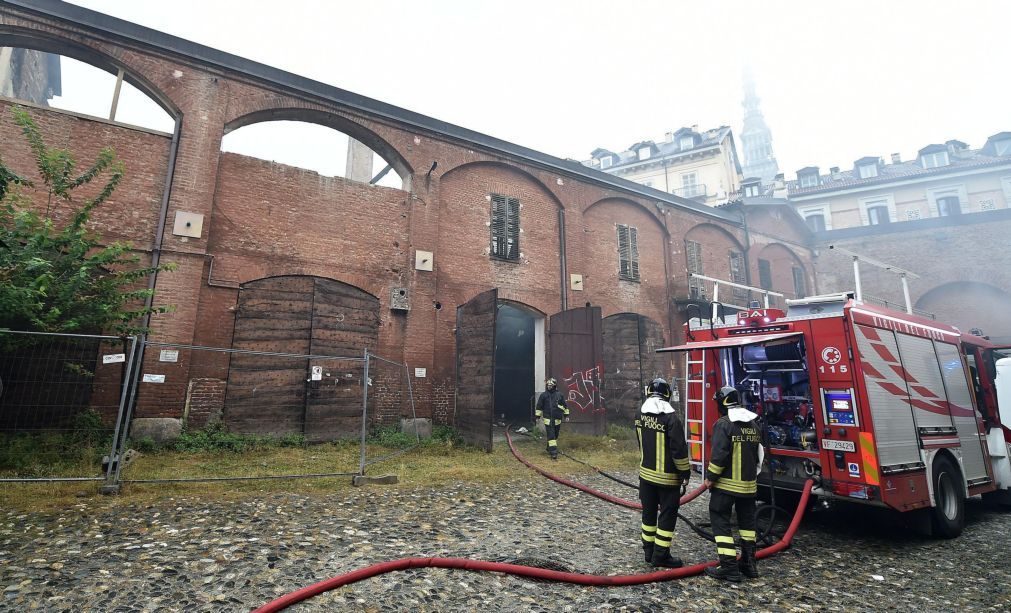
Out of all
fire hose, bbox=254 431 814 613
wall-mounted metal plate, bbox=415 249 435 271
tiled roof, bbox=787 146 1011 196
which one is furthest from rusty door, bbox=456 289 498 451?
tiled roof, bbox=787 146 1011 196

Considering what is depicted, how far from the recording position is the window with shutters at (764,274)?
21453 millimetres

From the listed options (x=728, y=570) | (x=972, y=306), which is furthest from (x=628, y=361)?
(x=972, y=306)

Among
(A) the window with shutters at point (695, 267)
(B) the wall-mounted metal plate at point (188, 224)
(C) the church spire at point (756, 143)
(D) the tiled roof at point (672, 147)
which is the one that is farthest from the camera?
(C) the church spire at point (756, 143)

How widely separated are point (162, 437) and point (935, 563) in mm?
11423

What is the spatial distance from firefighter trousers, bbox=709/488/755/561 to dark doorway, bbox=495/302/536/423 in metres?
11.2

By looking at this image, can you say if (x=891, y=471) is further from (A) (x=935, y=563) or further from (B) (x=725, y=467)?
(B) (x=725, y=467)

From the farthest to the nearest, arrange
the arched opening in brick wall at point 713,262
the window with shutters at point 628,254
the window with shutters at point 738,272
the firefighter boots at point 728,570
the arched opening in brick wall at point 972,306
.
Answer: the arched opening in brick wall at point 972,306, the window with shutters at point 738,272, the arched opening in brick wall at point 713,262, the window with shutters at point 628,254, the firefighter boots at point 728,570

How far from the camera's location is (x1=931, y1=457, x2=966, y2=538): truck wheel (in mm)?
5508

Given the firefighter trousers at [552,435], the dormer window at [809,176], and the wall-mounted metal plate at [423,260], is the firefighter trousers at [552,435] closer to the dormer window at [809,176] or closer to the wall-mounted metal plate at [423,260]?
the wall-mounted metal plate at [423,260]

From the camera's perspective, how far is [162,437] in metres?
8.59

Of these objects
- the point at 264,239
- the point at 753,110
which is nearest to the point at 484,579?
the point at 264,239

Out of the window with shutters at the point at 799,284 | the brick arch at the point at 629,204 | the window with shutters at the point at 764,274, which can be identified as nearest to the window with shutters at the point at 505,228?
the brick arch at the point at 629,204

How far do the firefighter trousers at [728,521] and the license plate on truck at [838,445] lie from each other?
158cm

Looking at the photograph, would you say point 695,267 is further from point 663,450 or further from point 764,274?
point 663,450
